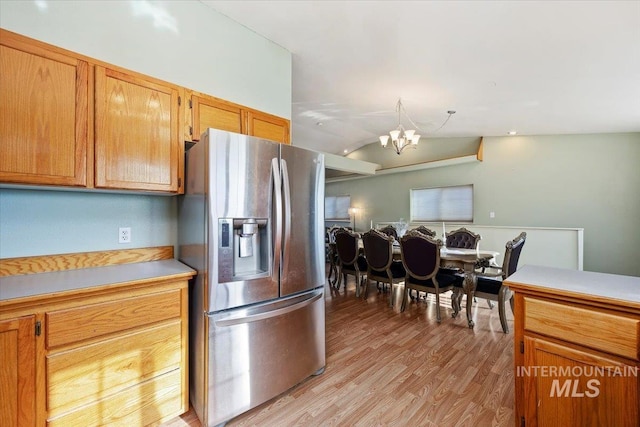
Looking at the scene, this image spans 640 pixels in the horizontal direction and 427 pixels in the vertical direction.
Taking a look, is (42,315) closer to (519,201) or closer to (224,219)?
(224,219)

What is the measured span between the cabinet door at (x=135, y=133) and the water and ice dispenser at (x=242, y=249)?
1.95ft

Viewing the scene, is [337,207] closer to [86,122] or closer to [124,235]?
[124,235]

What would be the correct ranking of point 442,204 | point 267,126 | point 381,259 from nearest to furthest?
point 267,126, point 381,259, point 442,204

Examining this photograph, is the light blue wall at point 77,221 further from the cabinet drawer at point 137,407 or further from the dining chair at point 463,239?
the dining chair at point 463,239

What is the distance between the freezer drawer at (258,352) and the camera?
1539mm

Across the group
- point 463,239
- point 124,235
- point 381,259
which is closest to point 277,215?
point 124,235

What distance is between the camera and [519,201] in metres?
5.18

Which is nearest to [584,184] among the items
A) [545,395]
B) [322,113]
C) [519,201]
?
[519,201]

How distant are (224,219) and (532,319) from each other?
65.5 inches

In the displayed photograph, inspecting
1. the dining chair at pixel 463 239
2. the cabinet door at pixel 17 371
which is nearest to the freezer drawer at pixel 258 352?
the cabinet door at pixel 17 371

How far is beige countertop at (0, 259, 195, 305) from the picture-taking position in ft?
4.05

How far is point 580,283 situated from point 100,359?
2.38m

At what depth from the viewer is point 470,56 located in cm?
256

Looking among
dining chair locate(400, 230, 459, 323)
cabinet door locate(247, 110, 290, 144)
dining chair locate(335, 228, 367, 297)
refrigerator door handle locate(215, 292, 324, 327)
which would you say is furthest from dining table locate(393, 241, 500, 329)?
cabinet door locate(247, 110, 290, 144)
